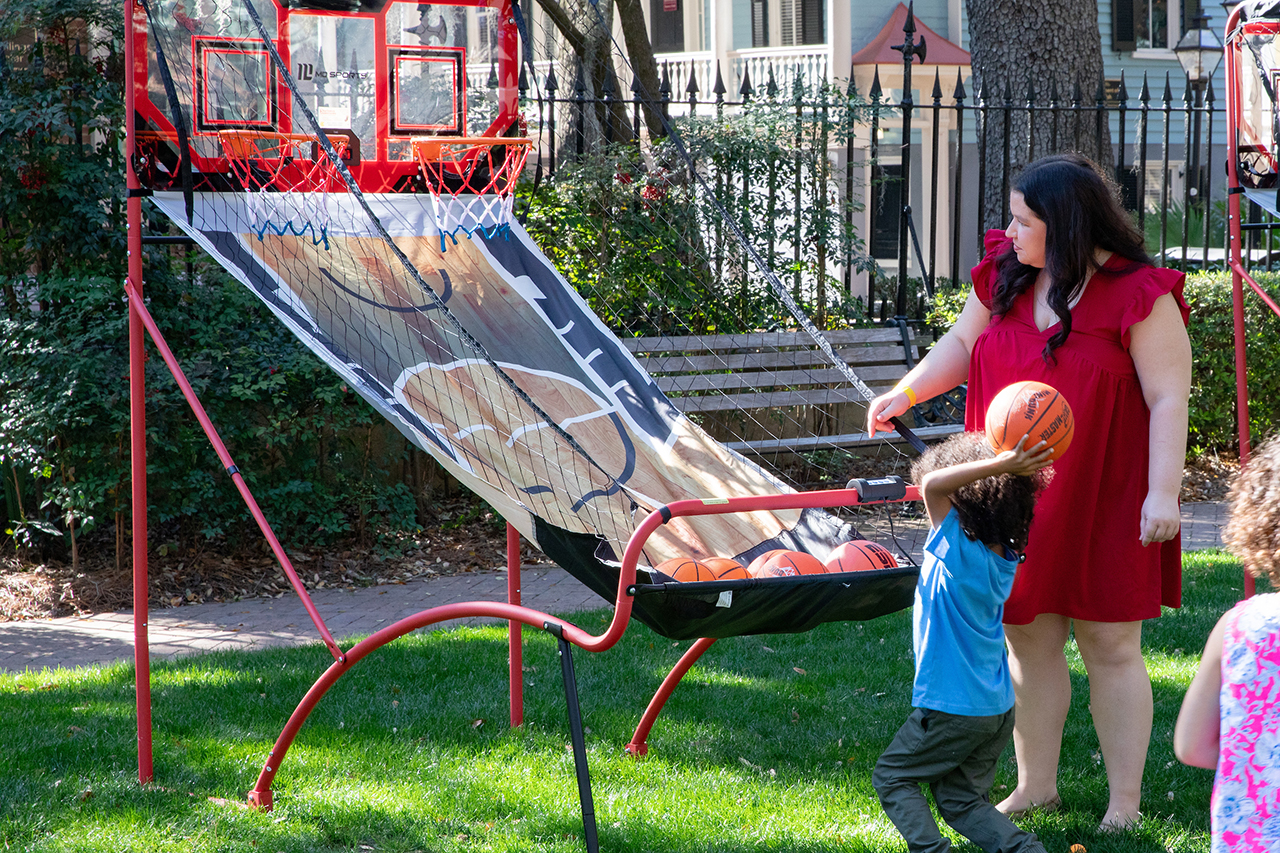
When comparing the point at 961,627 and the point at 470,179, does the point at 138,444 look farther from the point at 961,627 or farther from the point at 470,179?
the point at 961,627

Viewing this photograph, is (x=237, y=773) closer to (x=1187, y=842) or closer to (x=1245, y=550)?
(x=1187, y=842)

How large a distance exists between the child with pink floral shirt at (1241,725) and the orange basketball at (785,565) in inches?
57.2

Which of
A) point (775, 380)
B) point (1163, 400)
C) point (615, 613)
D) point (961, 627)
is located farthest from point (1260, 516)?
point (775, 380)

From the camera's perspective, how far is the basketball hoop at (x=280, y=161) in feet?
14.1

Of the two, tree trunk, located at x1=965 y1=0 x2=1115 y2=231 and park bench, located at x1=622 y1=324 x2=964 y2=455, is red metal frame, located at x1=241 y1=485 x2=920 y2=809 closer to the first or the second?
park bench, located at x1=622 y1=324 x2=964 y2=455

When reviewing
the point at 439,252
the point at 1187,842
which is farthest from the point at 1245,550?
the point at 439,252

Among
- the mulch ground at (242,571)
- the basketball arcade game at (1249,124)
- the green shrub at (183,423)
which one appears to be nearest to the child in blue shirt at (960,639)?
the basketball arcade game at (1249,124)

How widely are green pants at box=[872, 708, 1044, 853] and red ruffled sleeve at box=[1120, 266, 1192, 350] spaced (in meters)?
0.95

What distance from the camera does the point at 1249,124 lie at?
4.11 metres

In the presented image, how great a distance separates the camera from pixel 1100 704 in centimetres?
300

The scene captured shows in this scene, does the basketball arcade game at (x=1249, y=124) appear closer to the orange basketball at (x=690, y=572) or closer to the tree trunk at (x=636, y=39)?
the orange basketball at (x=690, y=572)

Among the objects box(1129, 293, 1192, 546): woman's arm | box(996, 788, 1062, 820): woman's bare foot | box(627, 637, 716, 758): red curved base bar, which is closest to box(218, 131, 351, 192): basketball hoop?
box(627, 637, 716, 758): red curved base bar

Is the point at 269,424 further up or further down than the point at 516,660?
further up

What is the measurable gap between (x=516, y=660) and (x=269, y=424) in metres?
2.71
